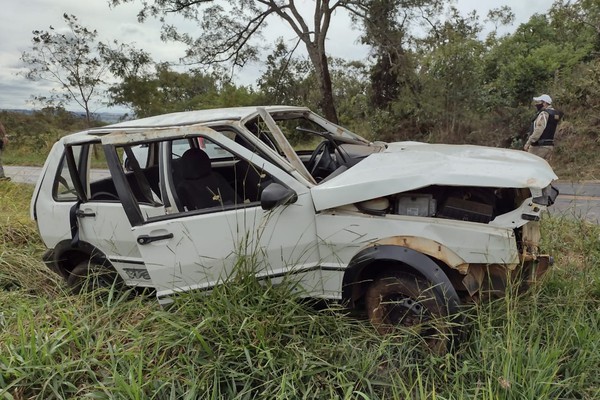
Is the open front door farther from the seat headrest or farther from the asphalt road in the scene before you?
the asphalt road

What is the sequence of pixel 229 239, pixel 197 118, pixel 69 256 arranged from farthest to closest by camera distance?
pixel 69 256 < pixel 197 118 < pixel 229 239

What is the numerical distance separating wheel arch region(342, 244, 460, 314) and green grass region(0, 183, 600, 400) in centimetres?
21

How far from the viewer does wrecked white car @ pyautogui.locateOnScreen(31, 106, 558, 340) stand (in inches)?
98.0

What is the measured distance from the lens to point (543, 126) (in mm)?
6914

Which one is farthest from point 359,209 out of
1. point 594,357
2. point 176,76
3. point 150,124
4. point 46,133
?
point 46,133

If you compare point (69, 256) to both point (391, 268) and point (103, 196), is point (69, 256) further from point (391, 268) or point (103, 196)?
point (391, 268)

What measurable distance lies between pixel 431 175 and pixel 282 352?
1441mm

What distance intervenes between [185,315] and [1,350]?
1.11 m

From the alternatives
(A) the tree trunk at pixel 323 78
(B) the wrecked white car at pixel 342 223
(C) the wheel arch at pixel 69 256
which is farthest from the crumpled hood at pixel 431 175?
(A) the tree trunk at pixel 323 78

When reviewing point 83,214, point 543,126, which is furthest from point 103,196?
point 543,126

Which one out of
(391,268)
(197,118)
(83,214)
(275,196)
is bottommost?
(391,268)

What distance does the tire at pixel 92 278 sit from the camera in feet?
11.1

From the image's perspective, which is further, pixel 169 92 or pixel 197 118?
pixel 169 92

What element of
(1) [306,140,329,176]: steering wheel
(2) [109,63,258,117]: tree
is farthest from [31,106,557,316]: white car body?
(2) [109,63,258,117]: tree
